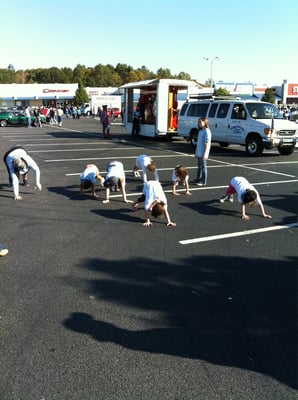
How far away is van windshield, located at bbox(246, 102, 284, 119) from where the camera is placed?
1592cm

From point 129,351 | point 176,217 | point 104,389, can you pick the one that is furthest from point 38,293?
point 176,217

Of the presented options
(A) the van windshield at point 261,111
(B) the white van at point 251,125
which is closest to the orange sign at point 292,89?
(B) the white van at point 251,125

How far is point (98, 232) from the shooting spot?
6598 mm

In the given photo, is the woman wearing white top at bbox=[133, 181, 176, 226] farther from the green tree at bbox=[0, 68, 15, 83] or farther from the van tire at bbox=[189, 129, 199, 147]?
the green tree at bbox=[0, 68, 15, 83]

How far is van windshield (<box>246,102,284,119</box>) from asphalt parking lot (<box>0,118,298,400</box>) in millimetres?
8207

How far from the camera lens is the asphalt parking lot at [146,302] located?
3.09m

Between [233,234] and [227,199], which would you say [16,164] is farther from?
[233,234]

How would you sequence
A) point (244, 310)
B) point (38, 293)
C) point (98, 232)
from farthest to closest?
point (98, 232), point (38, 293), point (244, 310)

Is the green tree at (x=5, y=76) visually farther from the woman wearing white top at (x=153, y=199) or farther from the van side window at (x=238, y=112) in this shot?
the woman wearing white top at (x=153, y=199)

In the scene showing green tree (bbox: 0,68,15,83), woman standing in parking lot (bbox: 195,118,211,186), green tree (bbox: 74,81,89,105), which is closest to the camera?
woman standing in parking lot (bbox: 195,118,211,186)

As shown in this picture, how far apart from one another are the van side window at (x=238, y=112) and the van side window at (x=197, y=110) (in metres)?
1.67

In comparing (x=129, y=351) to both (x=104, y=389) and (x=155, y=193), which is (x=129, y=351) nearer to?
(x=104, y=389)

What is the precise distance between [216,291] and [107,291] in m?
1.23

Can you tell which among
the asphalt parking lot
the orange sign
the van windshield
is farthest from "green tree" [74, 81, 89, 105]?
the asphalt parking lot
